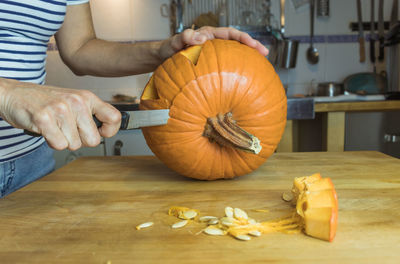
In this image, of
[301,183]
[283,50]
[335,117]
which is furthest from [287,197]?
[283,50]

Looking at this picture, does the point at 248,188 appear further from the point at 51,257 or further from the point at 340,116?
the point at 340,116

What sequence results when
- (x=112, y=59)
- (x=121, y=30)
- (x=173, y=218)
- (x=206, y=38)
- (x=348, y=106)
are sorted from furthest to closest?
(x=121, y=30) < (x=348, y=106) < (x=112, y=59) < (x=206, y=38) < (x=173, y=218)

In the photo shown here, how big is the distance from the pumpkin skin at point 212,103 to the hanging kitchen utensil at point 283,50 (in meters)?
1.92

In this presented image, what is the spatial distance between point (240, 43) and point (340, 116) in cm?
130

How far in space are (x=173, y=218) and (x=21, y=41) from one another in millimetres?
668

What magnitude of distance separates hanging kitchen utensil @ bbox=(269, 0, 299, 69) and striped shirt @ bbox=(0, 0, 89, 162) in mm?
2025

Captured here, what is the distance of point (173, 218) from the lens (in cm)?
61

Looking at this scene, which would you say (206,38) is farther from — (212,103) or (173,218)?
(173,218)

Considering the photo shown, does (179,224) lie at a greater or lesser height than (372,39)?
lesser

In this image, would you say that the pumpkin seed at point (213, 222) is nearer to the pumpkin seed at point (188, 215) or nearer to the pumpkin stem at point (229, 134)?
the pumpkin seed at point (188, 215)

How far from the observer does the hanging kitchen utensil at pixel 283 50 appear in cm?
258

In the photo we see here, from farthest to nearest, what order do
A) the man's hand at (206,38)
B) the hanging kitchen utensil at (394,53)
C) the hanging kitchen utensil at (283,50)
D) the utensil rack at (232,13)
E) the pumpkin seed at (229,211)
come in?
1. the utensil rack at (232,13)
2. the hanging kitchen utensil at (283,50)
3. the hanging kitchen utensil at (394,53)
4. the man's hand at (206,38)
5. the pumpkin seed at (229,211)

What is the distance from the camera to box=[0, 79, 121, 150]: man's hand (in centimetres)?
53

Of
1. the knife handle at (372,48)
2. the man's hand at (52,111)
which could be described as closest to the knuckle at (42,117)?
the man's hand at (52,111)
